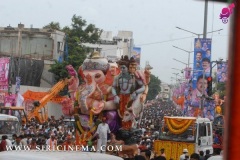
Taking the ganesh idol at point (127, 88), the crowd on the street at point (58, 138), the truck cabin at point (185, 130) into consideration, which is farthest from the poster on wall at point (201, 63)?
the ganesh idol at point (127, 88)

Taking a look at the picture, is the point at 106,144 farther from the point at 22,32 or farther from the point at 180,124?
the point at 22,32

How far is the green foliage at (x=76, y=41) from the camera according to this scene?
4888 cm

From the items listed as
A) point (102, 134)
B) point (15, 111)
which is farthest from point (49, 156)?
point (15, 111)

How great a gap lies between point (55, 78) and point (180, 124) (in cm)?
3120

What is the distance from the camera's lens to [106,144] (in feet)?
56.1

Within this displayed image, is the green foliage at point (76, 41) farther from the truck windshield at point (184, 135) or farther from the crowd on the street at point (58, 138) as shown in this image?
A: the truck windshield at point (184, 135)

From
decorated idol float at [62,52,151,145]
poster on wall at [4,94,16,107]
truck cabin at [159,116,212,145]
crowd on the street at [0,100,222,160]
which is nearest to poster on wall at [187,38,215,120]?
crowd on the street at [0,100,222,160]

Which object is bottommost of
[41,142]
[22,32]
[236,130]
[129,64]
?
[41,142]

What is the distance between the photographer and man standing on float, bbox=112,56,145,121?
734 inches

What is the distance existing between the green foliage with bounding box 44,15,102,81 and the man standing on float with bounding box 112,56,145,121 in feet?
97.3

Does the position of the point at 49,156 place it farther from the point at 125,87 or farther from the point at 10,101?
the point at 10,101

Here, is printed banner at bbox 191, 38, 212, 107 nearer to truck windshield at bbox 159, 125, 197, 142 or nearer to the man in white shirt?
truck windshield at bbox 159, 125, 197, 142

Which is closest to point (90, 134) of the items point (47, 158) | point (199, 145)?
point (199, 145)

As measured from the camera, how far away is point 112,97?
19328 millimetres
